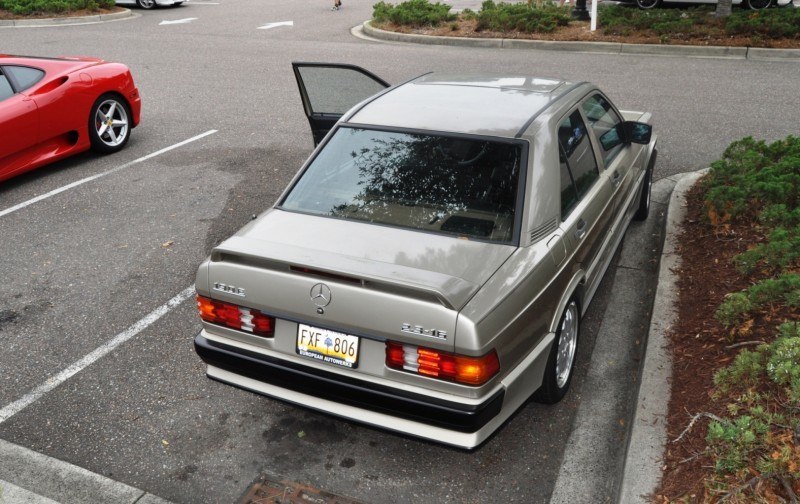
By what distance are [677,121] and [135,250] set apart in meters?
6.67

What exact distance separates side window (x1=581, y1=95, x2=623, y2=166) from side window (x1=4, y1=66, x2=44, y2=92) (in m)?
5.78

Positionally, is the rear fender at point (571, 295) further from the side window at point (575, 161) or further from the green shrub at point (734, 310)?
the green shrub at point (734, 310)

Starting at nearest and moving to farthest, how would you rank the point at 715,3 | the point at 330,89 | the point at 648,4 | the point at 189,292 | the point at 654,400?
1. the point at 654,400
2. the point at 189,292
3. the point at 330,89
4. the point at 715,3
5. the point at 648,4

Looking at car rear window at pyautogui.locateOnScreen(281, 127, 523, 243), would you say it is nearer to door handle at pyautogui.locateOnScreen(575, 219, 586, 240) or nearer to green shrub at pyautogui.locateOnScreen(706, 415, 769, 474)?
door handle at pyautogui.locateOnScreen(575, 219, 586, 240)

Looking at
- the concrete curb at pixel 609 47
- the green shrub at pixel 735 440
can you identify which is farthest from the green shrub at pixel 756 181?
the concrete curb at pixel 609 47

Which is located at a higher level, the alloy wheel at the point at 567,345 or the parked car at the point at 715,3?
the parked car at the point at 715,3

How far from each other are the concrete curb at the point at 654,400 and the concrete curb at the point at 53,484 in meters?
2.24

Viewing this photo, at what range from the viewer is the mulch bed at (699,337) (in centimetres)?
354

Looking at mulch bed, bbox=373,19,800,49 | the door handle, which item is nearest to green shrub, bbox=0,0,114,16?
mulch bed, bbox=373,19,800,49

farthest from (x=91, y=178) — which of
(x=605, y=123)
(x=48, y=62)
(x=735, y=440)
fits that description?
(x=735, y=440)

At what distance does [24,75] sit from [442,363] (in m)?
6.54

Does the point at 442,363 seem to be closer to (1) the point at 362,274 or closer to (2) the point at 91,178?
(1) the point at 362,274

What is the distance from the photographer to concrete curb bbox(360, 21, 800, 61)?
1337 centimetres

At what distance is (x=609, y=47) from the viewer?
1432cm
